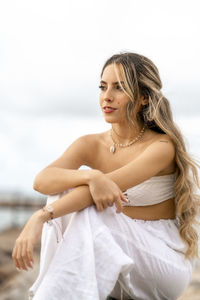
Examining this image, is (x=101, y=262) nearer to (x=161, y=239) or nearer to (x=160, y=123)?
(x=161, y=239)

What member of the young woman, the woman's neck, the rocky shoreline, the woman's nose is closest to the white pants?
the young woman

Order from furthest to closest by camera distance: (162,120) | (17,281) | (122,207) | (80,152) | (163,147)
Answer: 1. (17,281)
2. (80,152)
3. (162,120)
4. (163,147)
5. (122,207)

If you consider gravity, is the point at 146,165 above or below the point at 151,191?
above

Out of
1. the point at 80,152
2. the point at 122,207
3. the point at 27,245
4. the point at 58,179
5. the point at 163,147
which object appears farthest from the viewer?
the point at 80,152

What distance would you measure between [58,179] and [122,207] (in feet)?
1.28

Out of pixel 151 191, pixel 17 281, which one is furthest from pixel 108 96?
pixel 17 281

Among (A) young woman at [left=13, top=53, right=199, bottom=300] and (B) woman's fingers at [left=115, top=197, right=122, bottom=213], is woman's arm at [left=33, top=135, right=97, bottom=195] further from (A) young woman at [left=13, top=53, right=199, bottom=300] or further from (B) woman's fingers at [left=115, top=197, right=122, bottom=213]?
(B) woman's fingers at [left=115, top=197, right=122, bottom=213]

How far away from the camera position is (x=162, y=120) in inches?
107

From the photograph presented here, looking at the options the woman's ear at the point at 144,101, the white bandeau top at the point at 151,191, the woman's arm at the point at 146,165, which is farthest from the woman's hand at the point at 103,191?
the woman's ear at the point at 144,101

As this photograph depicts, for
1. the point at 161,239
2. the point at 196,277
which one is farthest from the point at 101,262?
the point at 196,277

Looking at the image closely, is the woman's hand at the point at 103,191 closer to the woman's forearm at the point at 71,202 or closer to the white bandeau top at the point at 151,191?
the woman's forearm at the point at 71,202

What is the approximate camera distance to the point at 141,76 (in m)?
2.71

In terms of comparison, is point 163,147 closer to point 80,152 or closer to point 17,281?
point 80,152

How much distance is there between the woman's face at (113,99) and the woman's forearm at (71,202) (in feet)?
1.77
